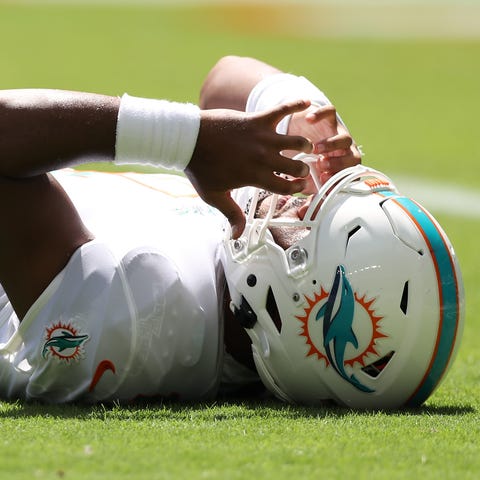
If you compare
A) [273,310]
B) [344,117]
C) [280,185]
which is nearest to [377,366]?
[273,310]

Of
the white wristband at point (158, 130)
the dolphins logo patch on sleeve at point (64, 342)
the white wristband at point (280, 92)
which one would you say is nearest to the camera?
the white wristband at point (158, 130)

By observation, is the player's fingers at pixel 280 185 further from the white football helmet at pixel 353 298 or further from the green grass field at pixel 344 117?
the green grass field at pixel 344 117

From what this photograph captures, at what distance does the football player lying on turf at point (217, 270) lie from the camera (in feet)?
11.8

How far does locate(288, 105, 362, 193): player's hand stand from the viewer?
12.9 ft

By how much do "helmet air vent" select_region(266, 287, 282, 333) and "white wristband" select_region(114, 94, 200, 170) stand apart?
50 centimetres

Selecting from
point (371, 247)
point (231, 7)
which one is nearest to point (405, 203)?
point (371, 247)

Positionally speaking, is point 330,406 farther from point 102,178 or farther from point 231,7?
point 231,7

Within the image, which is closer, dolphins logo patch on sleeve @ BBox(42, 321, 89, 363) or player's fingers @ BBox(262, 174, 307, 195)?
player's fingers @ BBox(262, 174, 307, 195)

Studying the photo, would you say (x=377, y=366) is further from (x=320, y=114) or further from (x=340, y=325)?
(x=320, y=114)

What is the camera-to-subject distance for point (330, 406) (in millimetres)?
3902

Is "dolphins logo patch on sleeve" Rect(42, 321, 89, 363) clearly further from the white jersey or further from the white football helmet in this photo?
the white football helmet

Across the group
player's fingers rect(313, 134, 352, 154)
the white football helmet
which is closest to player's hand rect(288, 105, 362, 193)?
player's fingers rect(313, 134, 352, 154)

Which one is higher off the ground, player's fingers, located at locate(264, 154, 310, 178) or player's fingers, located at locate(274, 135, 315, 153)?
player's fingers, located at locate(274, 135, 315, 153)

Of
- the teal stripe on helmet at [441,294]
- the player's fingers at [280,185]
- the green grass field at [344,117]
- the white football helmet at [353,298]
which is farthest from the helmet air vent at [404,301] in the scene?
the player's fingers at [280,185]
